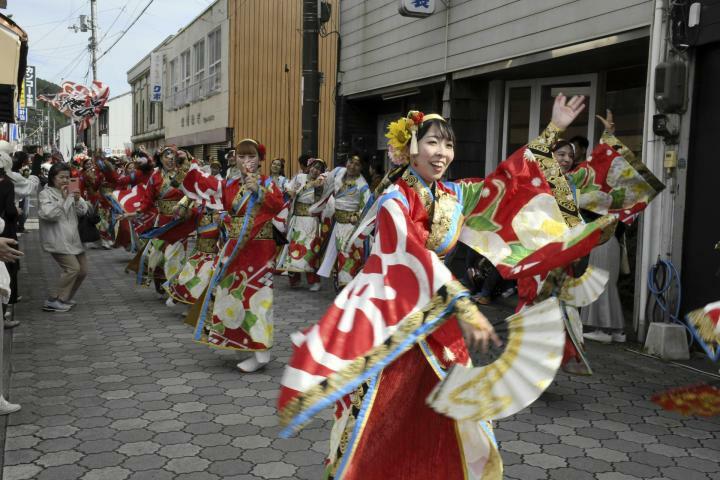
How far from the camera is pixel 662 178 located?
6043 millimetres

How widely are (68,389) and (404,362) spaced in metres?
3.14

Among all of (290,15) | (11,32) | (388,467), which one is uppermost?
(290,15)

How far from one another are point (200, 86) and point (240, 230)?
1852cm

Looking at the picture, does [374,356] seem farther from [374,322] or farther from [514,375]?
[514,375]

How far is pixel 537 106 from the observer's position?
864 cm

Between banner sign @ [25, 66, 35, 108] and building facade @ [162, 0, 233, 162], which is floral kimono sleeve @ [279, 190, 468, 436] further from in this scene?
banner sign @ [25, 66, 35, 108]

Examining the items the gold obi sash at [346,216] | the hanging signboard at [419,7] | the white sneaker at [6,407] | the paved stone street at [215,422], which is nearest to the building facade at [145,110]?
the hanging signboard at [419,7]

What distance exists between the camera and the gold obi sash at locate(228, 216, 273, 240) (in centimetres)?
532

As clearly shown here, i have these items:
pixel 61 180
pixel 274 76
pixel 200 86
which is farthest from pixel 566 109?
pixel 200 86

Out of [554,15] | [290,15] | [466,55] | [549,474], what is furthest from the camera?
[290,15]

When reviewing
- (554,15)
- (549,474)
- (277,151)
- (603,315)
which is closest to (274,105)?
(277,151)

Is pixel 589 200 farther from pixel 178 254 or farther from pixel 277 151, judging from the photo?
pixel 277 151

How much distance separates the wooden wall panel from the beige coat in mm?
6215

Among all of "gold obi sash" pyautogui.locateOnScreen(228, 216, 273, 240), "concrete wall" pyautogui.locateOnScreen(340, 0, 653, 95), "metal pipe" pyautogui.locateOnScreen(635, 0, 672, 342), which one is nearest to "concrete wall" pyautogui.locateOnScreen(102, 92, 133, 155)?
"concrete wall" pyautogui.locateOnScreen(340, 0, 653, 95)
